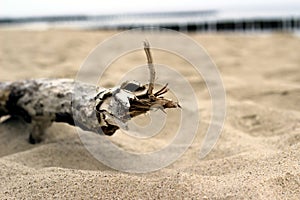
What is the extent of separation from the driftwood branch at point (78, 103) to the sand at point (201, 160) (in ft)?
0.54

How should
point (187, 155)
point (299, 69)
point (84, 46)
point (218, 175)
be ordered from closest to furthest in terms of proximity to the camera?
point (218, 175) < point (187, 155) < point (299, 69) < point (84, 46)

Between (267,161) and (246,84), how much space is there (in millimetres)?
1973

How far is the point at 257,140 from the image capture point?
230cm

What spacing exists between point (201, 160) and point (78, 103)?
687mm

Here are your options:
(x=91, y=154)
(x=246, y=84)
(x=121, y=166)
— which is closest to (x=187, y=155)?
(x=121, y=166)

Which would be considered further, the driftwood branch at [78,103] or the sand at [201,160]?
the driftwood branch at [78,103]

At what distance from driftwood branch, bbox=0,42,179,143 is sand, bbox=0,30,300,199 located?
165 mm

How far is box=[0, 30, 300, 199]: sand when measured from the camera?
61.9 inches

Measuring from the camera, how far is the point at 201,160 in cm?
206

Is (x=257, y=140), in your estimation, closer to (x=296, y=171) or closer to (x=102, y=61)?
(x=296, y=171)

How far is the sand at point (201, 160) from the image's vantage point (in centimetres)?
157

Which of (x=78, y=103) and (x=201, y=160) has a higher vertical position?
(x=78, y=103)

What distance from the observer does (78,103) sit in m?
2.00

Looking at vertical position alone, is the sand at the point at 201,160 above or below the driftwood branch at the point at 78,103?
below
